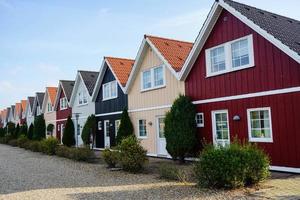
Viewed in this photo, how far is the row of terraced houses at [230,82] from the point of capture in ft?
38.5

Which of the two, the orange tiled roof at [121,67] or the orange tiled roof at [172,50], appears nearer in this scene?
the orange tiled roof at [172,50]

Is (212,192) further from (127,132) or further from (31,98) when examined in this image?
(31,98)

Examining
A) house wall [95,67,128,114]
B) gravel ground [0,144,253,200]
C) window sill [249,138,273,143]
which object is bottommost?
gravel ground [0,144,253,200]

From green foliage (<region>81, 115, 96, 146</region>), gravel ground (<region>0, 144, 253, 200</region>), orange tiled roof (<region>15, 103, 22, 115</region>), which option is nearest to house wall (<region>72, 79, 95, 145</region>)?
green foliage (<region>81, 115, 96, 146</region>)

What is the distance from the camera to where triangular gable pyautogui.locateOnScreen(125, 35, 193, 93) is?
1709cm

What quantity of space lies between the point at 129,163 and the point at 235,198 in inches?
228

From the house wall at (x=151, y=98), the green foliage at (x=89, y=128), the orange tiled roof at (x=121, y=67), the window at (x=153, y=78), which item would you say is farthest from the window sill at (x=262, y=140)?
the green foliage at (x=89, y=128)

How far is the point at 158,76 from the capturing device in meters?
18.5

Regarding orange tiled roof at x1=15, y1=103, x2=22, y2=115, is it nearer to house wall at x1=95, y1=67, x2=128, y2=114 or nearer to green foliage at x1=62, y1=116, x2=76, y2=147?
green foliage at x1=62, y1=116, x2=76, y2=147

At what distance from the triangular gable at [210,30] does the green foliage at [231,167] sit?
3801 mm

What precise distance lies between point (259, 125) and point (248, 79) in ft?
6.01

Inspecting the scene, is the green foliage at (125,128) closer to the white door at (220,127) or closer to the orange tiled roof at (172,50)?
the orange tiled roof at (172,50)

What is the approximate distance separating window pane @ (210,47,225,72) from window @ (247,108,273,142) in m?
2.55

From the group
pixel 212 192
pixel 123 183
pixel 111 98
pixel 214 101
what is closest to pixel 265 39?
pixel 214 101
